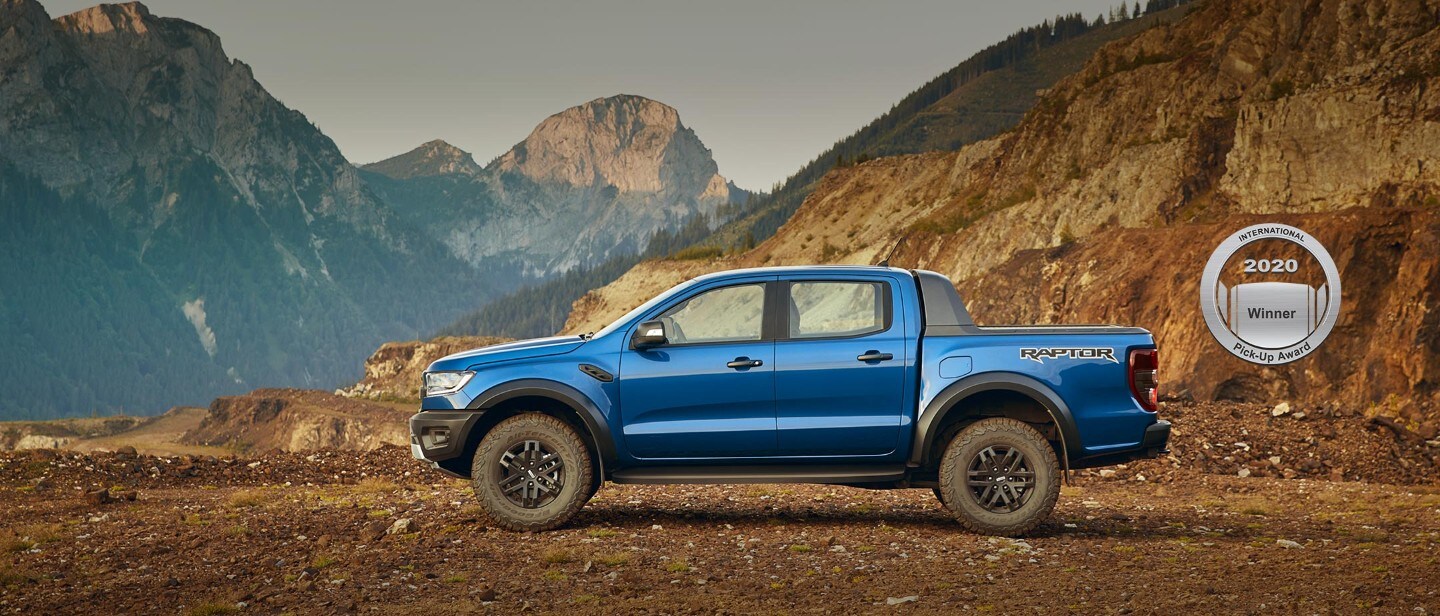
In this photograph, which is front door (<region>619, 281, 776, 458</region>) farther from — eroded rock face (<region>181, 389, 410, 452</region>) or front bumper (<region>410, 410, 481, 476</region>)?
eroded rock face (<region>181, 389, 410, 452</region>)

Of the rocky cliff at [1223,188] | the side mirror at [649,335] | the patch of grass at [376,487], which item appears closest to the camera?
the side mirror at [649,335]

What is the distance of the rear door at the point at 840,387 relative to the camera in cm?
1005

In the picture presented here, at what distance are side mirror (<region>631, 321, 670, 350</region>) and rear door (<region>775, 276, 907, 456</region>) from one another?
3.18 ft

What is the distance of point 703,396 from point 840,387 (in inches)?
44.2

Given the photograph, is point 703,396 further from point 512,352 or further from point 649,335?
point 512,352

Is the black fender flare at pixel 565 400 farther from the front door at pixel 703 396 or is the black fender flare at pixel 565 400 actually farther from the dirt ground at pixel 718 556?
the dirt ground at pixel 718 556

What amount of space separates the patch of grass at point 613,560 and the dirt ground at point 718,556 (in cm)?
2

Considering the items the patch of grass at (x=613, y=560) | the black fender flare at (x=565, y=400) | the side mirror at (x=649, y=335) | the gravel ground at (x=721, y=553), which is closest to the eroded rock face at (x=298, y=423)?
the gravel ground at (x=721, y=553)

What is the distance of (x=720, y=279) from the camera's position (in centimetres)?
1014

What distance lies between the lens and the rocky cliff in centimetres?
3269

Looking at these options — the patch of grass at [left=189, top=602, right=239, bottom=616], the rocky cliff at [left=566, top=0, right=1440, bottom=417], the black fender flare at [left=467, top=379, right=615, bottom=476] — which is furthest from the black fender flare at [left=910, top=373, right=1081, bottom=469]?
the rocky cliff at [left=566, top=0, right=1440, bottom=417]

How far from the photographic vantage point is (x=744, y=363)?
10047 millimetres

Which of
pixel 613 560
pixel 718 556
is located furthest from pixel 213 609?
pixel 718 556

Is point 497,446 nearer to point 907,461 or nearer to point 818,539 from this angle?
point 818,539
